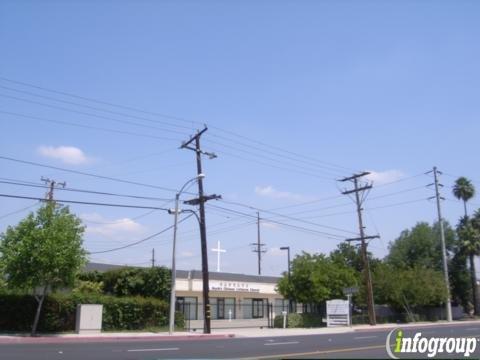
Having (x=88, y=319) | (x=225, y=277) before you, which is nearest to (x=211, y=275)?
(x=225, y=277)

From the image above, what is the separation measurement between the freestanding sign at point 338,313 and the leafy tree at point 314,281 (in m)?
1.26

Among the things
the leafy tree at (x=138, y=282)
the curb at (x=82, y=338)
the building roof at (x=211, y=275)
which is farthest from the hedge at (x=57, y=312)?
the building roof at (x=211, y=275)

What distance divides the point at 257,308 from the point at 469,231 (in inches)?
1170

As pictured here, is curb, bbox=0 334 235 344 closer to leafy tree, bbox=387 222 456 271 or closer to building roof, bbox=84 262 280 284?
building roof, bbox=84 262 280 284

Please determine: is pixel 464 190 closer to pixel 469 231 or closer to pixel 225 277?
pixel 469 231

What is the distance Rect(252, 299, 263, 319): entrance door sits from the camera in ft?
181

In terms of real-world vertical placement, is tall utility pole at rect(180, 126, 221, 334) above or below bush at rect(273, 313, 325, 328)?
above

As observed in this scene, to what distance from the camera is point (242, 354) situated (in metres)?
18.6

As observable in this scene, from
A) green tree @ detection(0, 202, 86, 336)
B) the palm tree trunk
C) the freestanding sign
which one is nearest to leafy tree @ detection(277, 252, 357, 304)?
the freestanding sign

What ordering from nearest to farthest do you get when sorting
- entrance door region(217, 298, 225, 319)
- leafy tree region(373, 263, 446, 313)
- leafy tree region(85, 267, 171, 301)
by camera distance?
leafy tree region(85, 267, 171, 301) < entrance door region(217, 298, 225, 319) < leafy tree region(373, 263, 446, 313)

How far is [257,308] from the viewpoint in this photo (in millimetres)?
55938

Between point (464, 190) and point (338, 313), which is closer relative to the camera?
point (338, 313)

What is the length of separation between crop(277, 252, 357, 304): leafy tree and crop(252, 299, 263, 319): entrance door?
29.4 feet

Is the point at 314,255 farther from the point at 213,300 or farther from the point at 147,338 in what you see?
the point at 147,338
